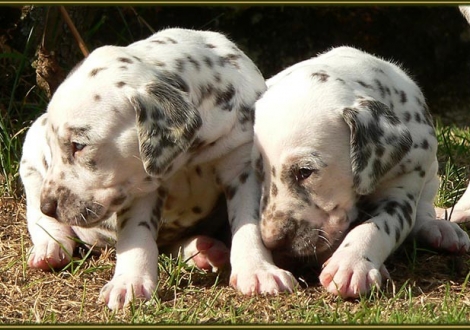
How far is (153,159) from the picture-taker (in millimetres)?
6199

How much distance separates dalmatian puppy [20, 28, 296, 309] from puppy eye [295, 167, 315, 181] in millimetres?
481

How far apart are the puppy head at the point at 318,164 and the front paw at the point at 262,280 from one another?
213 mm

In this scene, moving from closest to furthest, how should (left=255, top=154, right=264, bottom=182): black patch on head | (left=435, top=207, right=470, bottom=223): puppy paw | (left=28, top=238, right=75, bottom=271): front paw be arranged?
(left=255, top=154, right=264, bottom=182): black patch on head → (left=28, top=238, right=75, bottom=271): front paw → (left=435, top=207, right=470, bottom=223): puppy paw

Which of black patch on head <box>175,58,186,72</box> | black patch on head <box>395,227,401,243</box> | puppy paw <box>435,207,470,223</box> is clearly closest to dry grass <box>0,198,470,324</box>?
black patch on head <box>395,227,401,243</box>

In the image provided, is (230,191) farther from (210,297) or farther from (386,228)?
(386,228)

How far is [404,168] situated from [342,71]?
2.63 feet

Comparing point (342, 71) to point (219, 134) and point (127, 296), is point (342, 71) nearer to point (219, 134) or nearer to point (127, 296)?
point (219, 134)

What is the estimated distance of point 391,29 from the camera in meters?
12.0

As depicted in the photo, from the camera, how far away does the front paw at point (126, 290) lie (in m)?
5.98

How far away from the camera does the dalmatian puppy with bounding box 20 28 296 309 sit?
624cm

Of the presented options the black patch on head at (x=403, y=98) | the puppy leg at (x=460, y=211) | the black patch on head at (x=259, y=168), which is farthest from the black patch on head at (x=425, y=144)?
the black patch on head at (x=259, y=168)

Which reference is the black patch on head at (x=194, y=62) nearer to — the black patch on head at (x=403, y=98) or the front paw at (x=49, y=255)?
the black patch on head at (x=403, y=98)

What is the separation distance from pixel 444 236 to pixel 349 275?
1.26 meters

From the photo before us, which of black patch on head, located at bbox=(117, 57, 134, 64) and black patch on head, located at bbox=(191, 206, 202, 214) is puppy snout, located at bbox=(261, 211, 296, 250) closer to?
black patch on head, located at bbox=(191, 206, 202, 214)
